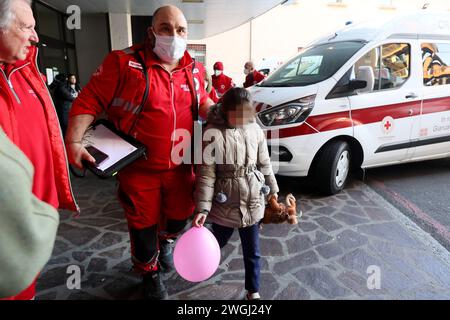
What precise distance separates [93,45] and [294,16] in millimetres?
10992

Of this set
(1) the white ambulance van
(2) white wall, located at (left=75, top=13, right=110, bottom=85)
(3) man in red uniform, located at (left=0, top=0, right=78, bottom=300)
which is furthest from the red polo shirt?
(2) white wall, located at (left=75, top=13, right=110, bottom=85)

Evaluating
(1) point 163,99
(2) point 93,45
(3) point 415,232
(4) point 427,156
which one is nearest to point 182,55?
(1) point 163,99

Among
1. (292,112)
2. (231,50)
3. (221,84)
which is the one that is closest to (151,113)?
(292,112)

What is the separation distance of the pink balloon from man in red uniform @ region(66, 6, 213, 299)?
35 centimetres

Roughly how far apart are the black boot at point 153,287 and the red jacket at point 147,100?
2.76ft

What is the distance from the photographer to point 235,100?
1928 millimetres

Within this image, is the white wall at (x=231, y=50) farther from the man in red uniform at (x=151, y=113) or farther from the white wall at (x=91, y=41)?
the man in red uniform at (x=151, y=113)

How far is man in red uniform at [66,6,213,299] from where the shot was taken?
1914 millimetres

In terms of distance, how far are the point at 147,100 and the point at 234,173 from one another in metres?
0.69

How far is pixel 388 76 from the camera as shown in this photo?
4230 millimetres

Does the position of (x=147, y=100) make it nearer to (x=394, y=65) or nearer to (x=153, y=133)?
(x=153, y=133)

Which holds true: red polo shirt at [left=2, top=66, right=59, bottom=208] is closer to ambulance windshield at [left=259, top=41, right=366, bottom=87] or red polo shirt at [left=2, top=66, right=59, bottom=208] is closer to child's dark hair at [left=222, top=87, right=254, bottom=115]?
child's dark hair at [left=222, top=87, right=254, bottom=115]

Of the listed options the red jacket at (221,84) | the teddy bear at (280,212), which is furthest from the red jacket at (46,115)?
the red jacket at (221,84)
